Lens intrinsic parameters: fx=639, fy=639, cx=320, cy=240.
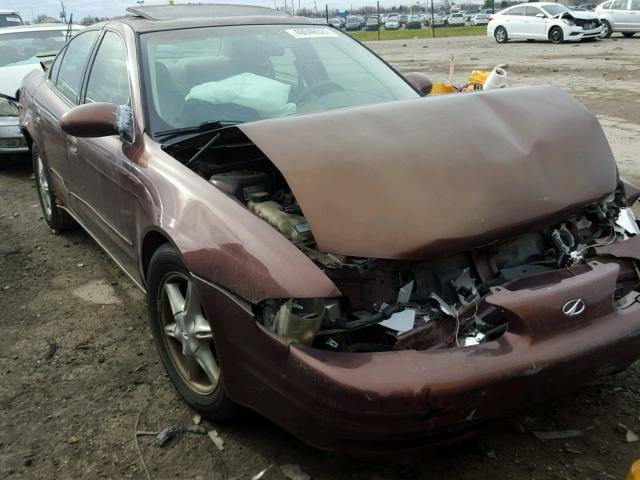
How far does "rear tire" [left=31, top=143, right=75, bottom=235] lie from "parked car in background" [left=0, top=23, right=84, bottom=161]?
2169 mm

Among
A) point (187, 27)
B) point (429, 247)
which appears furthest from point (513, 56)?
point (429, 247)

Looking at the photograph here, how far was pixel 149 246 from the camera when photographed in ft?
9.72

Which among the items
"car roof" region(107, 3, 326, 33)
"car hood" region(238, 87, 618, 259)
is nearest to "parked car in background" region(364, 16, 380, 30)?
"car roof" region(107, 3, 326, 33)

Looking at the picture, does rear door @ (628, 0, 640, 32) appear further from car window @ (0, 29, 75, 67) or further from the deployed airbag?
the deployed airbag

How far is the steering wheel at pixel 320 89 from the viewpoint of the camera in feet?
11.8

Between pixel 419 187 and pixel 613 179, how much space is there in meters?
1.00

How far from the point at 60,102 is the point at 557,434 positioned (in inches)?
146

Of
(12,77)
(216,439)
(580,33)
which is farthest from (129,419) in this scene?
(580,33)

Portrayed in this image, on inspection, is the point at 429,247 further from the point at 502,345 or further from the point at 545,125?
the point at 545,125

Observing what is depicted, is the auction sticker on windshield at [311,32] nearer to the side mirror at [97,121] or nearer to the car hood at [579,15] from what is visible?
the side mirror at [97,121]

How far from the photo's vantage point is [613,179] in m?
2.81

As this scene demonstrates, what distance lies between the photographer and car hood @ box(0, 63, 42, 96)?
7.73 metres

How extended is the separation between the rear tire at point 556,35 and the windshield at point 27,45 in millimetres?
17924

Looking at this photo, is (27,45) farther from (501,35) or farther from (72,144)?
(501,35)
